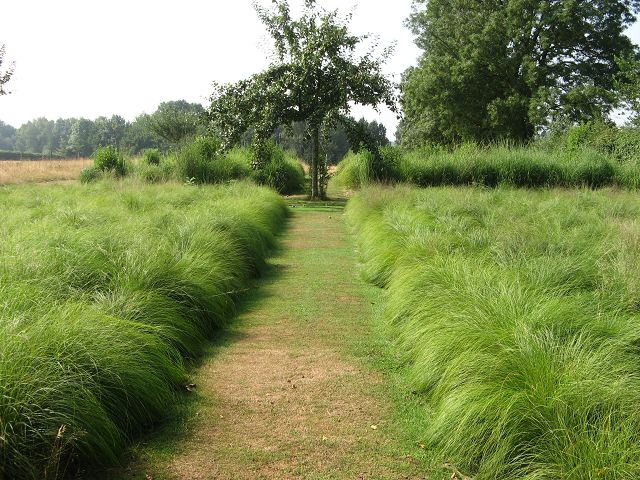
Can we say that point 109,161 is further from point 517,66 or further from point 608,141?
point 517,66

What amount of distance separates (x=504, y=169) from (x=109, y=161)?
13557 millimetres

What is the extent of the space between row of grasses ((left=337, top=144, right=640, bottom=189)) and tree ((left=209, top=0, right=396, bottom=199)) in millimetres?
2088

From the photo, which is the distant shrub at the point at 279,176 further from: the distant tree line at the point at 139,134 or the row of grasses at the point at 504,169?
the row of grasses at the point at 504,169

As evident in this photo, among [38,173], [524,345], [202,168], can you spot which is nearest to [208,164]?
[202,168]

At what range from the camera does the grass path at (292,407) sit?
3166 millimetres

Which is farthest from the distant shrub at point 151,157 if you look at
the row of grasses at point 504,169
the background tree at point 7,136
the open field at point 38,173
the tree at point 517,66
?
the background tree at point 7,136

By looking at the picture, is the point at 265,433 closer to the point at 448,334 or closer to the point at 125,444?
the point at 125,444

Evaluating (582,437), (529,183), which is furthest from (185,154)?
(582,437)

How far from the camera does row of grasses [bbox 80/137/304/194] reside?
19172mm

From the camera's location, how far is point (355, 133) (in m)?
18.6

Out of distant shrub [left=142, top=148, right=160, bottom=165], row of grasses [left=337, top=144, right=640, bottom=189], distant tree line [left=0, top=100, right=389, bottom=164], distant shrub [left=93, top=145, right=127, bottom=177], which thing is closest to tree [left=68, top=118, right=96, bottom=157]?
distant tree line [left=0, top=100, right=389, bottom=164]

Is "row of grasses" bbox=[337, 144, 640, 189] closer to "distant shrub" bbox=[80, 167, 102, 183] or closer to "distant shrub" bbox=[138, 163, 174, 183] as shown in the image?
"distant shrub" bbox=[138, 163, 174, 183]

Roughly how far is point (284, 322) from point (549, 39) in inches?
1095

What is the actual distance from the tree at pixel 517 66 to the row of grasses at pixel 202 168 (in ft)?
42.5
